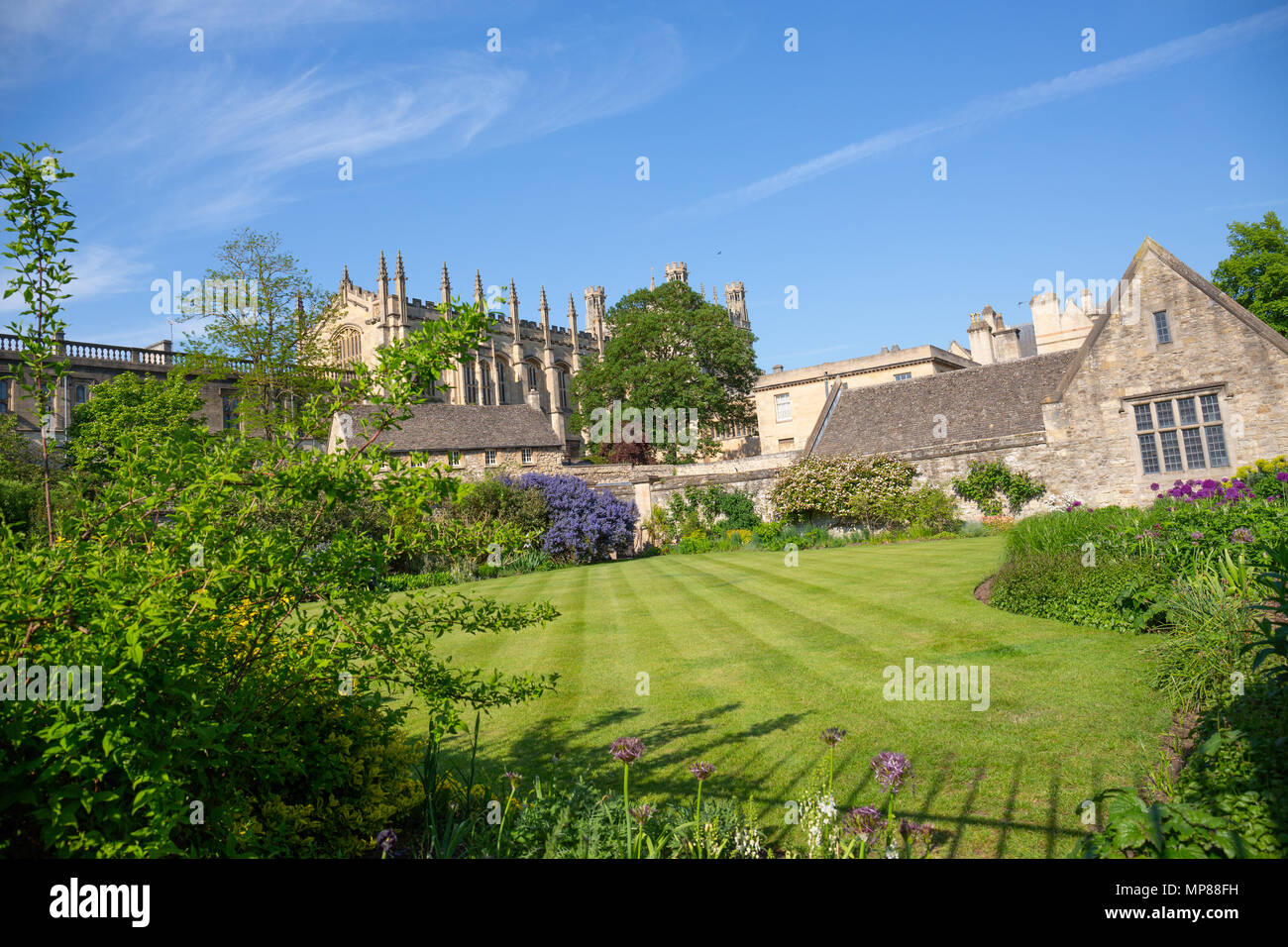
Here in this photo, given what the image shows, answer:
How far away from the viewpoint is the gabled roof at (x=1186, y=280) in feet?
64.8

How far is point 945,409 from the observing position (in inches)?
1144

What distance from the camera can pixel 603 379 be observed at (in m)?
53.2

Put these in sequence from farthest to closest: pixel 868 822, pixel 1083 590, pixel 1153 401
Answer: pixel 1153 401, pixel 1083 590, pixel 868 822

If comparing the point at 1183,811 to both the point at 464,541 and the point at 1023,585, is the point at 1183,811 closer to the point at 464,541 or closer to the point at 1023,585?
the point at 464,541

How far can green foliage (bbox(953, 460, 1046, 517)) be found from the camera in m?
23.6

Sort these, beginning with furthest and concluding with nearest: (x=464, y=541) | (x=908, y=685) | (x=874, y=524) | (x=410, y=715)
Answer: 1. (x=874, y=524)
2. (x=410, y=715)
3. (x=908, y=685)
4. (x=464, y=541)

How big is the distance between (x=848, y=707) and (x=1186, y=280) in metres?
20.1

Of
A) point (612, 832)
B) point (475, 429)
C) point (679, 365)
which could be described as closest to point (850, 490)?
point (475, 429)

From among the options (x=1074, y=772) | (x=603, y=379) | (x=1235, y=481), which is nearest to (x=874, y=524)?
(x=1235, y=481)

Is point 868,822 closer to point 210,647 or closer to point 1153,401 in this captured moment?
point 210,647

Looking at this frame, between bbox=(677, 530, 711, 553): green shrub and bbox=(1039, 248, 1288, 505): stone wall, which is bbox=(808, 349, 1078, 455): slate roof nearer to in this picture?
bbox=(1039, 248, 1288, 505): stone wall

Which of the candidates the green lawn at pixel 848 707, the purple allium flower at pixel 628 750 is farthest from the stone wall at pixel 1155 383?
the purple allium flower at pixel 628 750

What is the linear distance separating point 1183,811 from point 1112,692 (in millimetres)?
3847

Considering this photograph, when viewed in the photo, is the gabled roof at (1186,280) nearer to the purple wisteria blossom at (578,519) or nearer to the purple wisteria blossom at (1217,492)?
the purple wisteria blossom at (1217,492)
